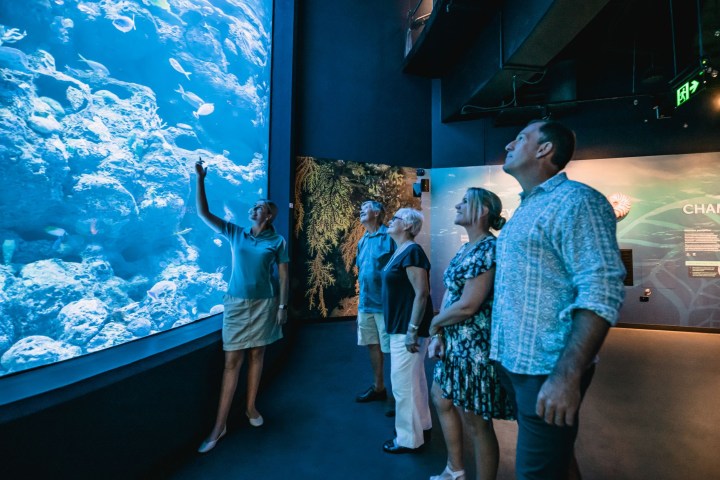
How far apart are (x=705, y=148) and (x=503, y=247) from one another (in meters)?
7.45

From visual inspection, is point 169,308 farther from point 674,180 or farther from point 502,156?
point 674,180

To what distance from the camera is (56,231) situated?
3.60 meters

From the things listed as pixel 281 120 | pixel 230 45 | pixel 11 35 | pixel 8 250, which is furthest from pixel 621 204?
pixel 230 45

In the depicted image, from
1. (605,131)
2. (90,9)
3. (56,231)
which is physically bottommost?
(56,231)

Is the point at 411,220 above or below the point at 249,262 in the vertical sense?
above

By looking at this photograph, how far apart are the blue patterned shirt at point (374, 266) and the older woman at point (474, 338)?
1.08 metres

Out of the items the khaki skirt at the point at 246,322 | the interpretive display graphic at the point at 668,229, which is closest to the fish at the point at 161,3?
the khaki skirt at the point at 246,322

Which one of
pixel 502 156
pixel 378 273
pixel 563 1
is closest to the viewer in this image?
pixel 378 273

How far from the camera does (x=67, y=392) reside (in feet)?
4.64

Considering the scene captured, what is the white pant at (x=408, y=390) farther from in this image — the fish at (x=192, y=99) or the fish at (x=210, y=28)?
the fish at (x=192, y=99)

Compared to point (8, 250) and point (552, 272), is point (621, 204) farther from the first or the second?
point (8, 250)

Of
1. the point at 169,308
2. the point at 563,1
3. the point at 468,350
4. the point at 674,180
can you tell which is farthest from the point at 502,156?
the point at 169,308

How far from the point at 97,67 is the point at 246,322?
15.9 feet

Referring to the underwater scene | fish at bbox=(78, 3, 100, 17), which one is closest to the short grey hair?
the underwater scene
